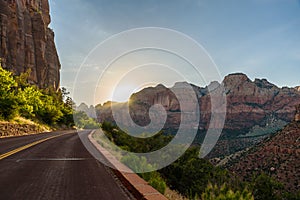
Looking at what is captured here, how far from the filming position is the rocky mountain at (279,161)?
170 feet

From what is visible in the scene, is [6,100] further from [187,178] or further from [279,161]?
[279,161]

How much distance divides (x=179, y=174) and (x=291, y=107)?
183 metres

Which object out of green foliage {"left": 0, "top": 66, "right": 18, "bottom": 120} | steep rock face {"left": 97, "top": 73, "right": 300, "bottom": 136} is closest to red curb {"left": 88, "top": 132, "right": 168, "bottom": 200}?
green foliage {"left": 0, "top": 66, "right": 18, "bottom": 120}

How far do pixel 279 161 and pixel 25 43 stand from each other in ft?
248

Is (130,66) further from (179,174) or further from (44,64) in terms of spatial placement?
(44,64)

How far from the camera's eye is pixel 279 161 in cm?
6191

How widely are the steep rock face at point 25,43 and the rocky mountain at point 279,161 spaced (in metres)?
62.7

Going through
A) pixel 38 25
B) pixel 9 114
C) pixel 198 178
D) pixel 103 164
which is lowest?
pixel 198 178

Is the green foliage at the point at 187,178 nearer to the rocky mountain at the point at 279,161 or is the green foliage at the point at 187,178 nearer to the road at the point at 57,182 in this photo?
the road at the point at 57,182

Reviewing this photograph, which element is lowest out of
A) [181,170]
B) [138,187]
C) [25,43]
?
[181,170]

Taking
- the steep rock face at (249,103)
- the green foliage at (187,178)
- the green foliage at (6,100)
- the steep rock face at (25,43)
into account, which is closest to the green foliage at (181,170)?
the green foliage at (187,178)

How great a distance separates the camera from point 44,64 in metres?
82.7

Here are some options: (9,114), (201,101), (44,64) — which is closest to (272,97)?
(201,101)

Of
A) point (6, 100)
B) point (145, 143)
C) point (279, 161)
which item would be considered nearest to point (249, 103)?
point (279, 161)
